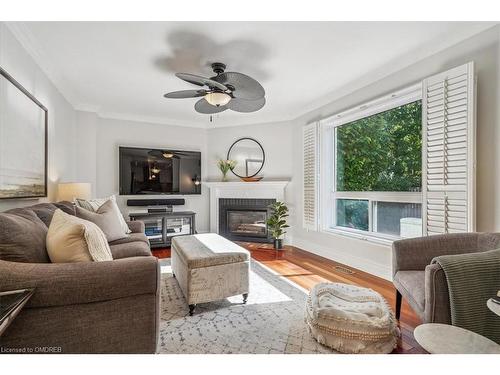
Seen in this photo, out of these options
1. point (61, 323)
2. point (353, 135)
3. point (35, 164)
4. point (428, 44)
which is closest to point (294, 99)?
point (353, 135)

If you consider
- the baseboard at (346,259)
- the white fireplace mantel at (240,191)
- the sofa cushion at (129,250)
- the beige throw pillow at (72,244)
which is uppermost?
the white fireplace mantel at (240,191)

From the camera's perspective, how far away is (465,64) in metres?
2.11

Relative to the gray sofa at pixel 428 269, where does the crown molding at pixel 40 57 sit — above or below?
above

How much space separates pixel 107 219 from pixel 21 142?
94cm

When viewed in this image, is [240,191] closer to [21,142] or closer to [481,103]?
[21,142]

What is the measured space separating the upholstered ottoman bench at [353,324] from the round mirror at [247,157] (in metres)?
3.26

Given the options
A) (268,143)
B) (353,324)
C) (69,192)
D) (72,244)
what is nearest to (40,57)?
(69,192)

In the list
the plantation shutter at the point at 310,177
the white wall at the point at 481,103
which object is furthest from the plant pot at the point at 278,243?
the white wall at the point at 481,103

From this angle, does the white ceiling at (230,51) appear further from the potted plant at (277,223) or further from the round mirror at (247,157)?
the potted plant at (277,223)

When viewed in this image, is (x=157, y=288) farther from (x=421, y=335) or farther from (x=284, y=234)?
(x=284, y=234)

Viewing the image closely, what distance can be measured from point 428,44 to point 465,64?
44 cm

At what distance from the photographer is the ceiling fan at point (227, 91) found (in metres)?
2.37

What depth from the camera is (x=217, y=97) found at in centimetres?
257

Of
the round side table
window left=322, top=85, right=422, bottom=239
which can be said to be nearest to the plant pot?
window left=322, top=85, right=422, bottom=239
